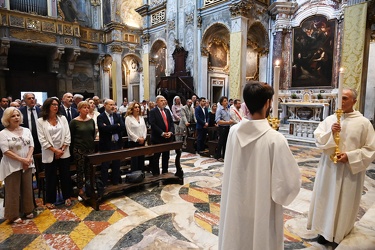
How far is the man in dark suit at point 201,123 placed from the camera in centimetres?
648

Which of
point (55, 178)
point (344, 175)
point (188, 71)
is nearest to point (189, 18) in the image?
point (188, 71)

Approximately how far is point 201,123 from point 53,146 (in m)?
3.93

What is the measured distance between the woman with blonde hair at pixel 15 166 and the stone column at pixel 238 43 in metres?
7.83

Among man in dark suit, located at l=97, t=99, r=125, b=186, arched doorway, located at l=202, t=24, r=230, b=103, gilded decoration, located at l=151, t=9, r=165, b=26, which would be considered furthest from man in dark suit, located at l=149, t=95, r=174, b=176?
gilded decoration, located at l=151, t=9, r=165, b=26

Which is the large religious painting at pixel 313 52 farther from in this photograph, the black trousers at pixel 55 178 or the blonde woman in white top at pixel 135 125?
the black trousers at pixel 55 178

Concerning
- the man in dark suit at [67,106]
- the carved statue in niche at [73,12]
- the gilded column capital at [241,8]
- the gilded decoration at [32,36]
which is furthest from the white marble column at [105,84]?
the man in dark suit at [67,106]

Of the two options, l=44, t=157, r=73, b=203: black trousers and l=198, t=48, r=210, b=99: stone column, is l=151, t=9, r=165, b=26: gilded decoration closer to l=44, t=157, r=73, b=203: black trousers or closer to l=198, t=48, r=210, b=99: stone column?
l=198, t=48, r=210, b=99: stone column

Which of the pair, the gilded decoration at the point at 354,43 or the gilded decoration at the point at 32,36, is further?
the gilded decoration at the point at 32,36

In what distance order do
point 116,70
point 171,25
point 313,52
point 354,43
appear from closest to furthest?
point 354,43
point 313,52
point 171,25
point 116,70

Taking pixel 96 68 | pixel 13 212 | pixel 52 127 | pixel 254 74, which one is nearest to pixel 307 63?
pixel 254 74

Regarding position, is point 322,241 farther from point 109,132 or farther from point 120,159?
point 109,132

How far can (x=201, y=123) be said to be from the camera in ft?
21.3

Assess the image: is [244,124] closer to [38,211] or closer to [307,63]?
[38,211]

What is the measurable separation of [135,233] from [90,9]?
58.7ft
